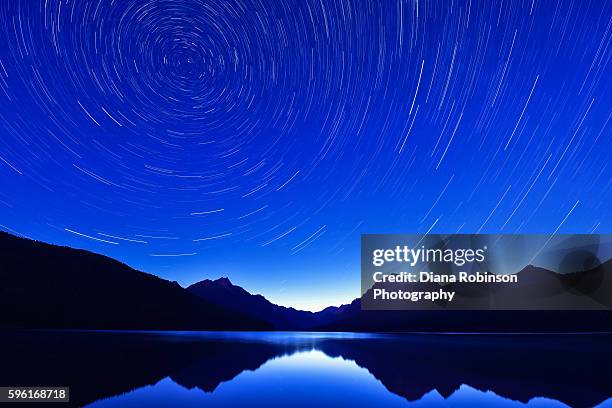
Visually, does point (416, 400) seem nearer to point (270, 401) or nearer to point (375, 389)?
point (375, 389)

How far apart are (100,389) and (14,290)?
222m

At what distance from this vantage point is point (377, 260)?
152 feet

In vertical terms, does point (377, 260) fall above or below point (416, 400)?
above

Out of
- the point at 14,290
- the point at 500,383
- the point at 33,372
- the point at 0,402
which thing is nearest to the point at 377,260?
the point at 500,383

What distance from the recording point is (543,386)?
20.3m

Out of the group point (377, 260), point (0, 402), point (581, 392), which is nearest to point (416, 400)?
point (581, 392)

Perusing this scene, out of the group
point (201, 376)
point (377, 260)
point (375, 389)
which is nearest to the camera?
point (375, 389)

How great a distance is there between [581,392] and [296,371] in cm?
1552

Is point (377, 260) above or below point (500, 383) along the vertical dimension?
above

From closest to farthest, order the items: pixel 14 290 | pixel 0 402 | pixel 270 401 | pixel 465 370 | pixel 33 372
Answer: pixel 0 402, pixel 270 401, pixel 33 372, pixel 465 370, pixel 14 290

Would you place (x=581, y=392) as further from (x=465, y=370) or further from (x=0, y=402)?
(x=0, y=402)

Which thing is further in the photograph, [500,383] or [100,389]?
[500,383]

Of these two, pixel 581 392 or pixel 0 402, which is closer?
pixel 0 402

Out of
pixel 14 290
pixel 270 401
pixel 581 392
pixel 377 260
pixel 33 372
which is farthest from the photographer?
pixel 14 290
